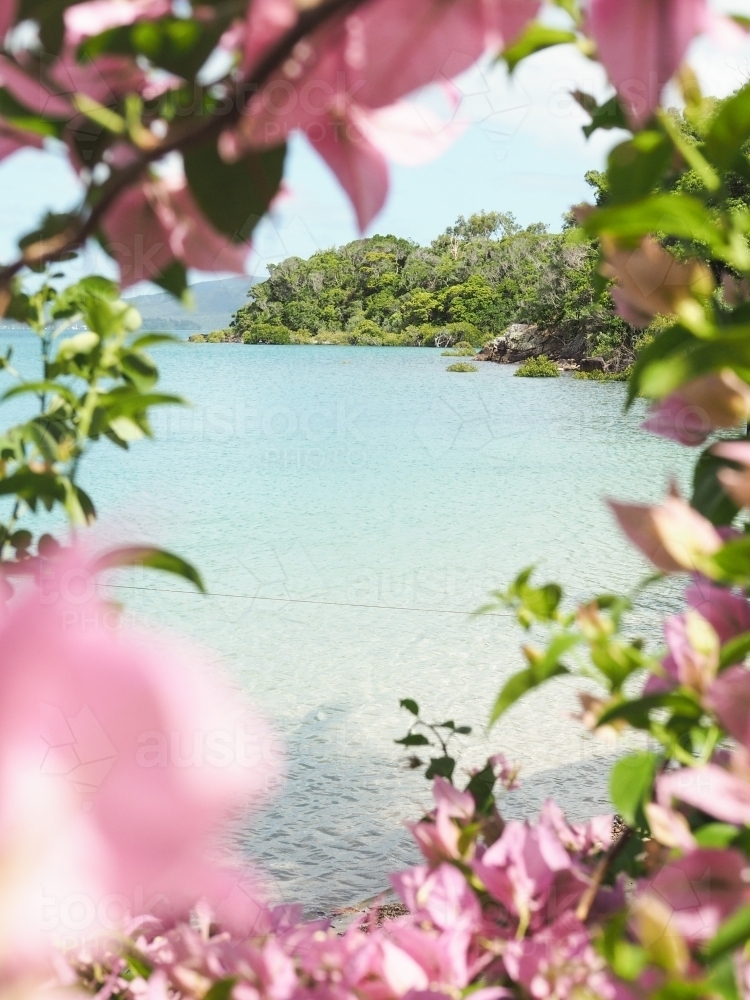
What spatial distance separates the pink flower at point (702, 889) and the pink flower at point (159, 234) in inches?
7.5

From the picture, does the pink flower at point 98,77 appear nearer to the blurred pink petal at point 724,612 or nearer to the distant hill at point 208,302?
the distant hill at point 208,302

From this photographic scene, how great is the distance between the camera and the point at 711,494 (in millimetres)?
360

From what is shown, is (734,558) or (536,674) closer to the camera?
(734,558)

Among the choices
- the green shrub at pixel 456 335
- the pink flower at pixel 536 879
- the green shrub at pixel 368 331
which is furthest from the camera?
the green shrub at pixel 456 335

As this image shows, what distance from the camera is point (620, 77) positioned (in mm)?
163

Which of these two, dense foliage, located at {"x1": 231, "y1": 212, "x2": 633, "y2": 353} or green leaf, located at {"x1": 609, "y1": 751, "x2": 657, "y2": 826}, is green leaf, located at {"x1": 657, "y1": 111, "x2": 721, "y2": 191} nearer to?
green leaf, located at {"x1": 609, "y1": 751, "x2": 657, "y2": 826}

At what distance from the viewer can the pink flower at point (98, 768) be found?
0.29 feet

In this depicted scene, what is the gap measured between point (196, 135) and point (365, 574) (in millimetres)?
4678

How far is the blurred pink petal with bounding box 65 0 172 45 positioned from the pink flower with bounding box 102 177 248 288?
4cm

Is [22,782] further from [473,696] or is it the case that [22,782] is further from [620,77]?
[473,696]

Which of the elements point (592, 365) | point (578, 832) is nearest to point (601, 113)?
point (578, 832)

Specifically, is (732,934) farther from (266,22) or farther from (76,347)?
(76,347)

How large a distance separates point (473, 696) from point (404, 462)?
520cm

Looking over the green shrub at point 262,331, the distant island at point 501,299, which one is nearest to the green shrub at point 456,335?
the distant island at point 501,299
